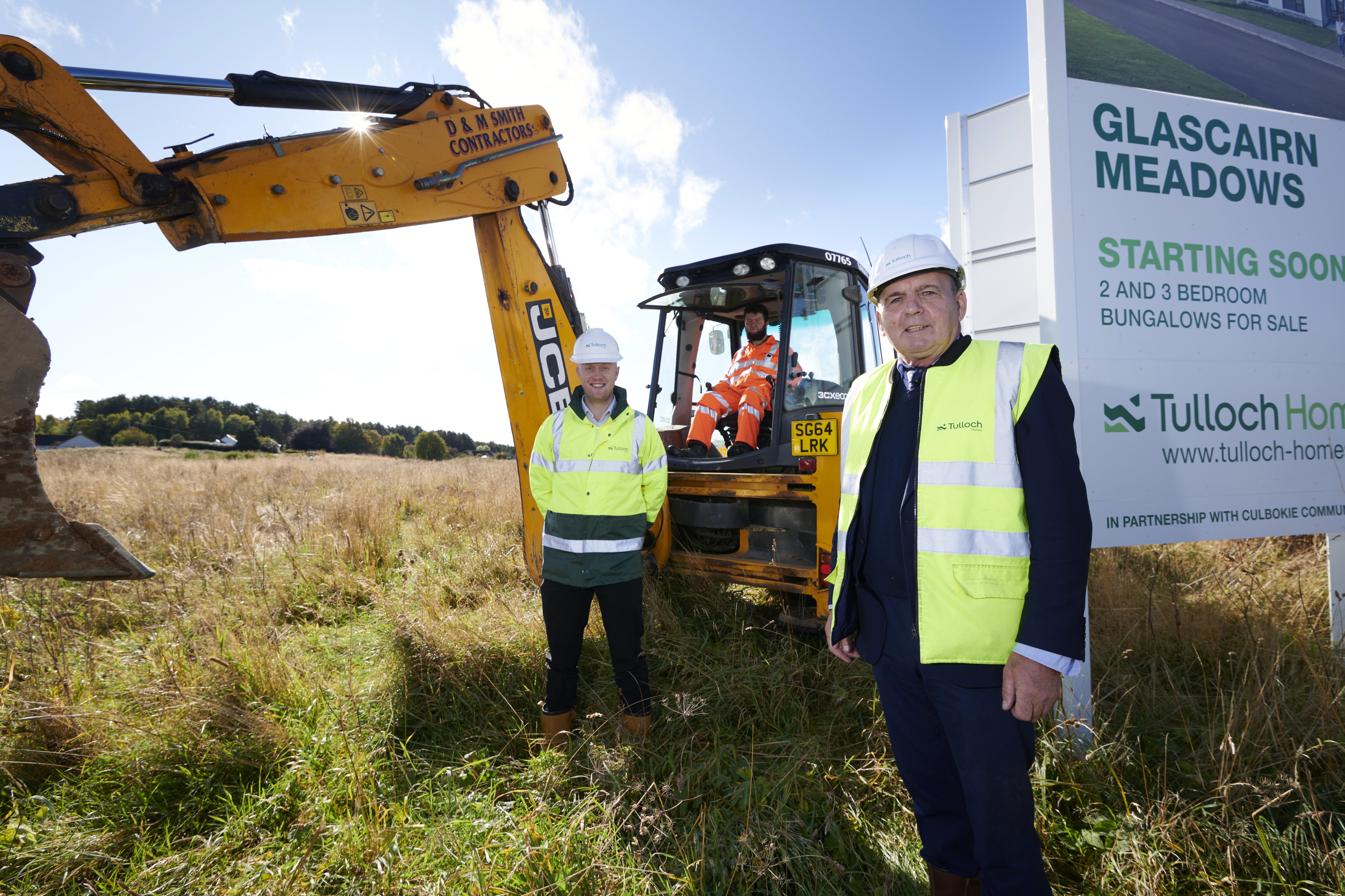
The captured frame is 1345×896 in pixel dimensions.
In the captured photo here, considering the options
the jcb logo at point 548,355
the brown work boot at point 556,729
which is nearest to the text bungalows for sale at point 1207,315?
the brown work boot at point 556,729

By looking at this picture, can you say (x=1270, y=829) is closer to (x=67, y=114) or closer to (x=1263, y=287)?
(x=1263, y=287)

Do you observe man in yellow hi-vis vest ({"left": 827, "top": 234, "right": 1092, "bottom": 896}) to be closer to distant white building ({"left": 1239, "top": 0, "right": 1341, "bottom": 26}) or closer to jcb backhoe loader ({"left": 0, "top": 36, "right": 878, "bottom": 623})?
jcb backhoe loader ({"left": 0, "top": 36, "right": 878, "bottom": 623})

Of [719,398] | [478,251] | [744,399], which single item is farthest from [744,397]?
[478,251]

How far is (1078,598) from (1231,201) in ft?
9.65

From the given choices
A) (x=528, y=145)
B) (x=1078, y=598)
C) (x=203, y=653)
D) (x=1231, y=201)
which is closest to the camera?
(x=1078, y=598)

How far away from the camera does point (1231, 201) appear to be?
3.07m

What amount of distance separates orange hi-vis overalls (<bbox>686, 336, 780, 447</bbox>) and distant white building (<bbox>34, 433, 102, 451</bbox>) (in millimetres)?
39433

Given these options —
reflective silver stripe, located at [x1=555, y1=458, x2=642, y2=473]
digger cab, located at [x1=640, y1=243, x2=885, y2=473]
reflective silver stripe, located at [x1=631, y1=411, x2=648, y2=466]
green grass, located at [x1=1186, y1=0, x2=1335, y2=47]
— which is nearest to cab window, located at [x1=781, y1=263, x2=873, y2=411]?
digger cab, located at [x1=640, y1=243, x2=885, y2=473]

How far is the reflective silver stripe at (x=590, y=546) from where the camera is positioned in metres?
3.11

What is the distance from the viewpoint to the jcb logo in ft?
13.8

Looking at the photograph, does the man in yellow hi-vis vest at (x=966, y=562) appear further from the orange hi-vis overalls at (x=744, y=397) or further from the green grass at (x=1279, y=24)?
the green grass at (x=1279, y=24)

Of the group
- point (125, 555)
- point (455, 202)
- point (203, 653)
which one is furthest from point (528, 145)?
point (203, 653)

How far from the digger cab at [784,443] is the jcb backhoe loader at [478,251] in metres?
0.02

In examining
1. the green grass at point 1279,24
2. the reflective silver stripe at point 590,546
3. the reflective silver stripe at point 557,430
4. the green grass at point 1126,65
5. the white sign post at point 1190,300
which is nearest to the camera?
the white sign post at point 1190,300
